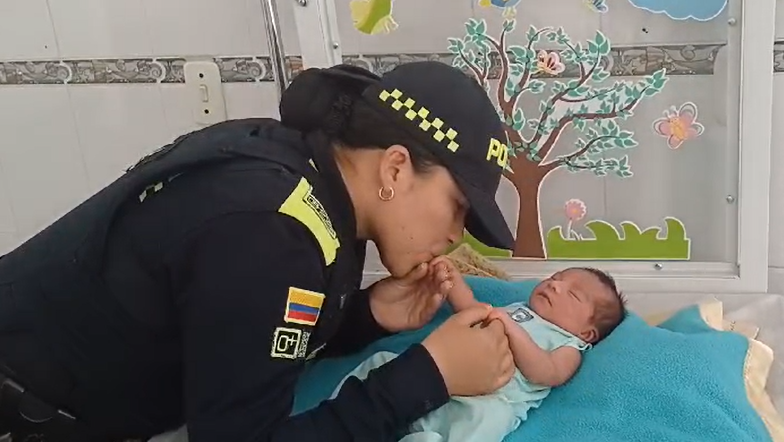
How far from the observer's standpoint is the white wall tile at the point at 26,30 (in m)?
1.81

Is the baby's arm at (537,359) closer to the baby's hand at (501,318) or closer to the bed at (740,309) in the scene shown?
the baby's hand at (501,318)

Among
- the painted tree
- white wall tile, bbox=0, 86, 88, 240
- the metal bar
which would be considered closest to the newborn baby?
the painted tree

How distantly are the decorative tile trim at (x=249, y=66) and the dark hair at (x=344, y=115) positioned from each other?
1.76 feet

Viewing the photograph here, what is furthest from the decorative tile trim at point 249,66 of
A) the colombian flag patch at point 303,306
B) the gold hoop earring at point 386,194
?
the colombian flag patch at point 303,306

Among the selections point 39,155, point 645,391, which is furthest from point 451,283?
point 39,155

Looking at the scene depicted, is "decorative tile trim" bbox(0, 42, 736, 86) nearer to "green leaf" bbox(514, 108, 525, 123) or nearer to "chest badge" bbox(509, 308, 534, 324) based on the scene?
"green leaf" bbox(514, 108, 525, 123)

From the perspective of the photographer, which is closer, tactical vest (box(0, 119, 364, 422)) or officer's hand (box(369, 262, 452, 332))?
tactical vest (box(0, 119, 364, 422))

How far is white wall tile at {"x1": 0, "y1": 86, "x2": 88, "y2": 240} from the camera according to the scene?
1896mm

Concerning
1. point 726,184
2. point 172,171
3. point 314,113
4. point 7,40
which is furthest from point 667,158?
point 7,40

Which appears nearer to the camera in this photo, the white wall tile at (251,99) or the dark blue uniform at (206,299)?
the dark blue uniform at (206,299)

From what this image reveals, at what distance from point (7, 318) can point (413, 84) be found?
0.55 metres

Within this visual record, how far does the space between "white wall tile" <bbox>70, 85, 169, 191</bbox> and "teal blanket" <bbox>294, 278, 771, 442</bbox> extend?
2.28ft

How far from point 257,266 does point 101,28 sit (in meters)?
1.03

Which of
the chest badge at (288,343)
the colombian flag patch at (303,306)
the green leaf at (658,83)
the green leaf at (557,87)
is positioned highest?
the green leaf at (557,87)
